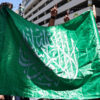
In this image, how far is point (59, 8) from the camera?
3988 cm

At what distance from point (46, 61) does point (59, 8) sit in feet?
125

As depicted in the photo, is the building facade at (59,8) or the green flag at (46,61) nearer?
the green flag at (46,61)

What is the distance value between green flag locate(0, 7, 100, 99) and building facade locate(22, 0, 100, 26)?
1077 inches

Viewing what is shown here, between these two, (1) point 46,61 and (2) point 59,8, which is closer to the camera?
(1) point 46,61

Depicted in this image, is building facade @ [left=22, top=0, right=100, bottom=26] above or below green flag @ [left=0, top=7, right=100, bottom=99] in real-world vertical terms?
above

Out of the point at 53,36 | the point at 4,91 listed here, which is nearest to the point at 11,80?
the point at 4,91

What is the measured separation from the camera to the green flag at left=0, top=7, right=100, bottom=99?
7.89 feet

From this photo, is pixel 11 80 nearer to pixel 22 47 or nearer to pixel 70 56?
pixel 22 47

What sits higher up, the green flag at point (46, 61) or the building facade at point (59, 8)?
the building facade at point (59, 8)

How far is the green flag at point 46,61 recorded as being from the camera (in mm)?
2406

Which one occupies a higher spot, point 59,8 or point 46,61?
point 59,8

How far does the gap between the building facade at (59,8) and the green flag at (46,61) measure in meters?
27.4

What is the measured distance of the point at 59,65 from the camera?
265cm

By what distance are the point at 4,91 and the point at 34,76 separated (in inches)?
13.5
